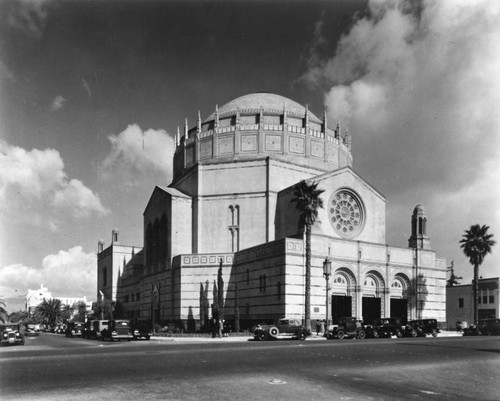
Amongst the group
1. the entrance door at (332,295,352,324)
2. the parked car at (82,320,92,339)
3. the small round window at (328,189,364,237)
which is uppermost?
the small round window at (328,189,364,237)

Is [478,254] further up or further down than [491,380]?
further up

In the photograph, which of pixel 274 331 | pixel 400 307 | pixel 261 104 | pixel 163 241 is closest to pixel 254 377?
pixel 274 331

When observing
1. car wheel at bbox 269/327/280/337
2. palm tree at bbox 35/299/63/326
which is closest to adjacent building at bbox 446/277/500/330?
car wheel at bbox 269/327/280/337

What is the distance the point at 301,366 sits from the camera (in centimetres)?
1622

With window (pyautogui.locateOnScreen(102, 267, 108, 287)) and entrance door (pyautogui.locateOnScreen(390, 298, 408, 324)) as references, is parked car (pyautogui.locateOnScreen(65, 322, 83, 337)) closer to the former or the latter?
window (pyautogui.locateOnScreen(102, 267, 108, 287))

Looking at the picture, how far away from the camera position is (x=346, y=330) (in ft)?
118

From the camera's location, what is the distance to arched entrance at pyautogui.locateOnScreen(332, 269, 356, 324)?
47.2 m

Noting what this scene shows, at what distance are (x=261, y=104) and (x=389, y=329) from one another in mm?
33242

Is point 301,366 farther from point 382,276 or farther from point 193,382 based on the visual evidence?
point 382,276

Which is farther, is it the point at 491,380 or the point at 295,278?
the point at 295,278

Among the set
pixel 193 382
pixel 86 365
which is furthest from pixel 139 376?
pixel 86 365

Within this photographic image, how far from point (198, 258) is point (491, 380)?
4049 centimetres

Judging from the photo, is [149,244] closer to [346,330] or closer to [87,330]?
[87,330]

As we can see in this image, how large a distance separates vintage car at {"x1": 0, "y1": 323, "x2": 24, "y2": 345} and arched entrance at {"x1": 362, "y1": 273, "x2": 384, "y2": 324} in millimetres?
28789
